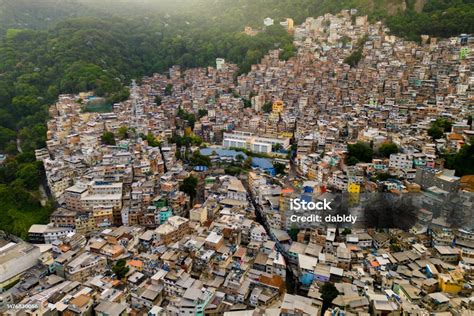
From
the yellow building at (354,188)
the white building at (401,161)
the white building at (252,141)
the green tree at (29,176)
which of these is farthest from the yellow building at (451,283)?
the green tree at (29,176)

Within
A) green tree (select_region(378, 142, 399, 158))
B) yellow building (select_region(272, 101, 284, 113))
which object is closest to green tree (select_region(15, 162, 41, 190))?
yellow building (select_region(272, 101, 284, 113))

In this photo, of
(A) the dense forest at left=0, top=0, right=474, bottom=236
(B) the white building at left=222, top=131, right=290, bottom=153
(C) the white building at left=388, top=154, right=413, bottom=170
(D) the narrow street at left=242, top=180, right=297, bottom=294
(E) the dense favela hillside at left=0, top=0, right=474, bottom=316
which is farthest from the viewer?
(B) the white building at left=222, top=131, right=290, bottom=153

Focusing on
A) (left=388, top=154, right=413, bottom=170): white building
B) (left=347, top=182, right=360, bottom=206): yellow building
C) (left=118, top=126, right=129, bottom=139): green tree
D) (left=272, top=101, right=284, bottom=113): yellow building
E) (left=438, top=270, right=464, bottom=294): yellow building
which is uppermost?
(left=272, top=101, right=284, bottom=113): yellow building

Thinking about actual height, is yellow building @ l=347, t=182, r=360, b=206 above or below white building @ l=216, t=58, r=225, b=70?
below

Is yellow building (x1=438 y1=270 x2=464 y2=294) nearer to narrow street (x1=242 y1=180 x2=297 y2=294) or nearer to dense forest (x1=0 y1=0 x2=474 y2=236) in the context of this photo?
narrow street (x1=242 y1=180 x2=297 y2=294)

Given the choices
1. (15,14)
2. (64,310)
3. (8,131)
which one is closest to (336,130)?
(64,310)

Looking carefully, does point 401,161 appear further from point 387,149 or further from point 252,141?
point 252,141

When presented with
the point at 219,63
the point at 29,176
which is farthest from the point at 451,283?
the point at 219,63

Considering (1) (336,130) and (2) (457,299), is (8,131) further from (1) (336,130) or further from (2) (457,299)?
(2) (457,299)

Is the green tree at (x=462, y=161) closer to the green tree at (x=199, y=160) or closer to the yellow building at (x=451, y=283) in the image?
the yellow building at (x=451, y=283)

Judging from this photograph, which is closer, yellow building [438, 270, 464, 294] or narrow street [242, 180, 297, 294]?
yellow building [438, 270, 464, 294]
